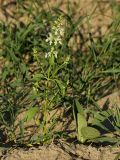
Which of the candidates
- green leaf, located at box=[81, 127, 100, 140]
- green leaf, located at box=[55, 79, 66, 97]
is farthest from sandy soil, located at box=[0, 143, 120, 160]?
green leaf, located at box=[55, 79, 66, 97]

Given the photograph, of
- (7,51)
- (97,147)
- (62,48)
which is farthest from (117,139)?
(7,51)

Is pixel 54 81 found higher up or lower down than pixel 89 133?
higher up

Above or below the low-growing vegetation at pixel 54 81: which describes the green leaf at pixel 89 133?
below

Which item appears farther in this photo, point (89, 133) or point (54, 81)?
point (89, 133)

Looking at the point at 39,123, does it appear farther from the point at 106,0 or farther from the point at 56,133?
the point at 106,0

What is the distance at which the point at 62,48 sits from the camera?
2920mm

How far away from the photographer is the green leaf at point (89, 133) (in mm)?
2434

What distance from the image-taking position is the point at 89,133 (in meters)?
2.44

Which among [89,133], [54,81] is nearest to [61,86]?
[54,81]

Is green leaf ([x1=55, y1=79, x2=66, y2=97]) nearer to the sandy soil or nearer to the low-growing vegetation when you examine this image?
the low-growing vegetation

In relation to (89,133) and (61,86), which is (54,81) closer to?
(61,86)

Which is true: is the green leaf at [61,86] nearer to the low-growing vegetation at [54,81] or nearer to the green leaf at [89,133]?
the low-growing vegetation at [54,81]

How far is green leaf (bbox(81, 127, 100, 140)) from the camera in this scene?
2434 millimetres

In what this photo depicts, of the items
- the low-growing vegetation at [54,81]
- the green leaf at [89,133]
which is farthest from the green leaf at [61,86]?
the green leaf at [89,133]
